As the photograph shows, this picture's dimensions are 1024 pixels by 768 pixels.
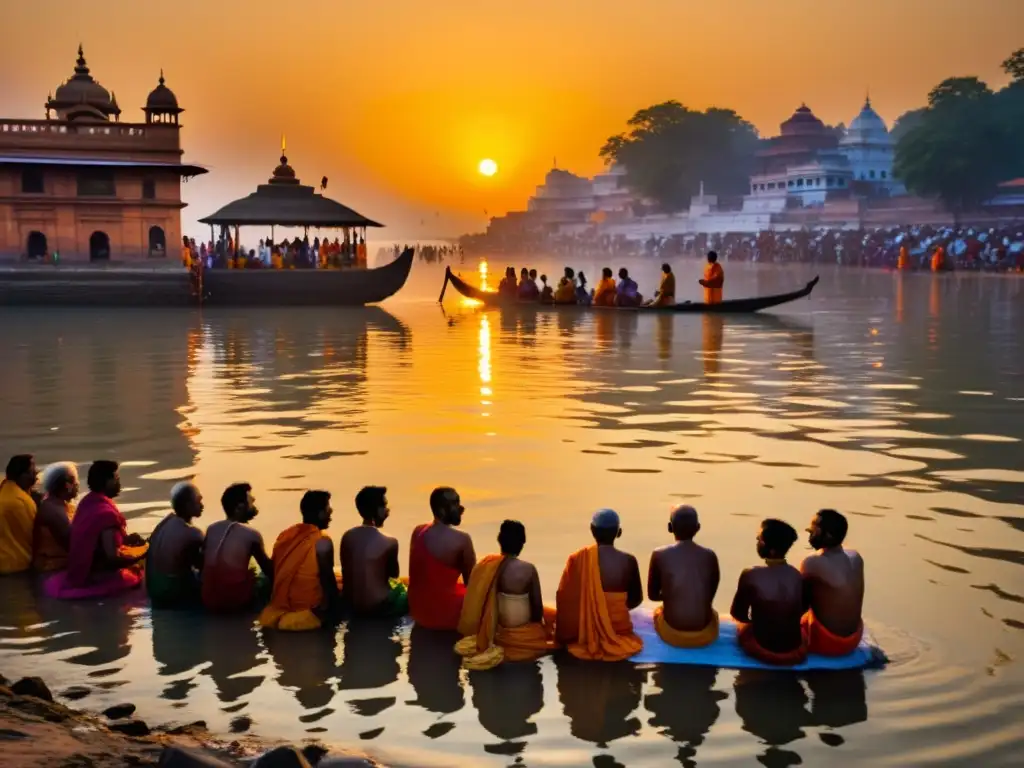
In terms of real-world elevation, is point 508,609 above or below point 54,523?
below

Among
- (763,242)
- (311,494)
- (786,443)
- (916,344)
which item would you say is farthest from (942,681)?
(763,242)

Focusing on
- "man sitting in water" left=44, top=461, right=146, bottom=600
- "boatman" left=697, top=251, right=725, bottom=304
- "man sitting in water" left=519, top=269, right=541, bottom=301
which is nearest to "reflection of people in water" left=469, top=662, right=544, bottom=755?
"man sitting in water" left=44, top=461, right=146, bottom=600

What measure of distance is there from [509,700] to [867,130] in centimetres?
8145

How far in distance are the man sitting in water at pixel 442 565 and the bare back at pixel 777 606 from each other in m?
1.40

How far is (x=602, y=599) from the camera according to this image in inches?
199

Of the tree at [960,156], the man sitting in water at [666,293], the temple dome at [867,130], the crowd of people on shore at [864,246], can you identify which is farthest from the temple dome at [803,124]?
the man sitting in water at [666,293]

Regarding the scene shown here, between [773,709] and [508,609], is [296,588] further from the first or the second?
[773,709]

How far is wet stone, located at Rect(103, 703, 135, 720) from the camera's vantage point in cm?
A: 444

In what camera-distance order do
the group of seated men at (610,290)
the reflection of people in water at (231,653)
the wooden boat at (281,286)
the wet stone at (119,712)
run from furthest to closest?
the wooden boat at (281,286), the group of seated men at (610,290), the reflection of people in water at (231,653), the wet stone at (119,712)

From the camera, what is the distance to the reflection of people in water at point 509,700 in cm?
438

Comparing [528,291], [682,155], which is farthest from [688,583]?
[682,155]

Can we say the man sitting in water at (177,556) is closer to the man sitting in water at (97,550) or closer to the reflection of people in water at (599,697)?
the man sitting in water at (97,550)

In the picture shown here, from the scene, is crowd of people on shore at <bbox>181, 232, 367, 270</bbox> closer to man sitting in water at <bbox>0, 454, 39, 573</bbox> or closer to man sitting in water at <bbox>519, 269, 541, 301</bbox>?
man sitting in water at <bbox>519, 269, 541, 301</bbox>

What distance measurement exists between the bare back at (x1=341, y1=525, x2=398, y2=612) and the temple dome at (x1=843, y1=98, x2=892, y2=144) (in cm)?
8020
